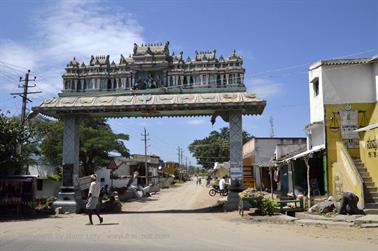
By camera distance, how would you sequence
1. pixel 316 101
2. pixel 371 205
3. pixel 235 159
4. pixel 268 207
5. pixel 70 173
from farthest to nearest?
1. pixel 316 101
2. pixel 70 173
3. pixel 235 159
4. pixel 268 207
5. pixel 371 205

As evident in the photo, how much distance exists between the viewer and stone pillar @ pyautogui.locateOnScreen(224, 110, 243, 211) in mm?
22016

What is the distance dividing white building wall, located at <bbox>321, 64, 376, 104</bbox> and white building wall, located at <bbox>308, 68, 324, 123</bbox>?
0.27 meters

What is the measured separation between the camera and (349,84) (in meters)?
23.0

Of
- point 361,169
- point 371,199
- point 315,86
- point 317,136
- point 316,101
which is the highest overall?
point 315,86

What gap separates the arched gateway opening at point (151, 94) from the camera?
2259 cm

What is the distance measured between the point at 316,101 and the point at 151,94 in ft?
29.1

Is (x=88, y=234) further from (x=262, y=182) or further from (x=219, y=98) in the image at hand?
(x=262, y=182)

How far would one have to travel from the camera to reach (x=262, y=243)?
36.0 feet

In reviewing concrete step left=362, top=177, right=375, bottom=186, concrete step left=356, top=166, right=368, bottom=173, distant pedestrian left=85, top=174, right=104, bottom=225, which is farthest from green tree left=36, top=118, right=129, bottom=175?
concrete step left=362, top=177, right=375, bottom=186

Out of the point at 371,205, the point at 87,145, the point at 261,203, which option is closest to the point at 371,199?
the point at 371,205

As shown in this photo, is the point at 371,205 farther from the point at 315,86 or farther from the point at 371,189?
the point at 315,86

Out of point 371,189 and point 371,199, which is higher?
point 371,189

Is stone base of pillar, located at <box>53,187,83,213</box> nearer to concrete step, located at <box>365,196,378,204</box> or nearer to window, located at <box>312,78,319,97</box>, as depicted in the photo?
concrete step, located at <box>365,196,378,204</box>

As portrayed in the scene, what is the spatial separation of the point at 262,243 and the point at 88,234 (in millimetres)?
5239
